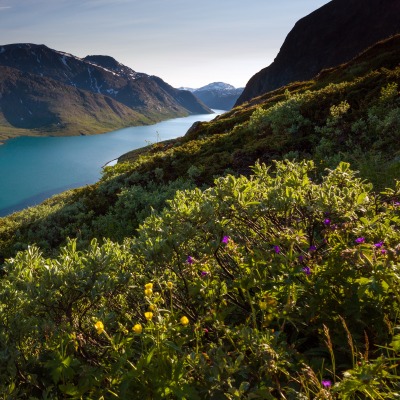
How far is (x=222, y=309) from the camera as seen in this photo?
3.47 metres

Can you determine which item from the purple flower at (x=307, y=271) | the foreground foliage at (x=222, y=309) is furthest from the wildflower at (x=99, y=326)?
the purple flower at (x=307, y=271)

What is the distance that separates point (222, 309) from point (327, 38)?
15032cm

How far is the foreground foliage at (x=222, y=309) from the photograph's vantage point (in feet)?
8.63

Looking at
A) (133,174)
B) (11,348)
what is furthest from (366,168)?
(133,174)

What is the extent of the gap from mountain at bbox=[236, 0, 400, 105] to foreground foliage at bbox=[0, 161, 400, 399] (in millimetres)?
118851

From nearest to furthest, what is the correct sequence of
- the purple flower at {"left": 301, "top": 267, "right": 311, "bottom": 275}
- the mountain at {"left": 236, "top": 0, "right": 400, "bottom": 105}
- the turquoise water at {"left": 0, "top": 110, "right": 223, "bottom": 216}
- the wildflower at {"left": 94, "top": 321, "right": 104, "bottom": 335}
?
the wildflower at {"left": 94, "top": 321, "right": 104, "bottom": 335}
the purple flower at {"left": 301, "top": 267, "right": 311, "bottom": 275}
the turquoise water at {"left": 0, "top": 110, "right": 223, "bottom": 216}
the mountain at {"left": 236, "top": 0, "right": 400, "bottom": 105}

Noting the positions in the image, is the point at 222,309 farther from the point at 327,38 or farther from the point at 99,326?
the point at 327,38

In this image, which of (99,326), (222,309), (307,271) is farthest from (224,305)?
(99,326)

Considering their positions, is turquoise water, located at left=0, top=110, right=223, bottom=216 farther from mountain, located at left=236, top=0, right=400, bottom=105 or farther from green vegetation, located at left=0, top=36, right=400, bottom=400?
mountain, located at left=236, top=0, right=400, bottom=105

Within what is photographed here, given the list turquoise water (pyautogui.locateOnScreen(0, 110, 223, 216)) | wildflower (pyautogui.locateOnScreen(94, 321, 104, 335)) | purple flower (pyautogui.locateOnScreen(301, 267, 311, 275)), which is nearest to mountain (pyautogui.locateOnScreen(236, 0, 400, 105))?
turquoise water (pyautogui.locateOnScreen(0, 110, 223, 216))

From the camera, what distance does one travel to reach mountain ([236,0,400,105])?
113688 millimetres

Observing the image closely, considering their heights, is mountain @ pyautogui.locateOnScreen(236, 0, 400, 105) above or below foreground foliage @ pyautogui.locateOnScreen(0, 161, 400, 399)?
above

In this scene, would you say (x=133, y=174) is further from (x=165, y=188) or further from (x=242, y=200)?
(x=242, y=200)

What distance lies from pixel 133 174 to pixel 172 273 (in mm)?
12789
